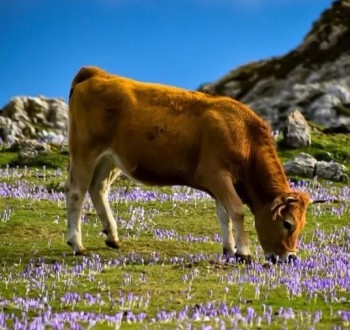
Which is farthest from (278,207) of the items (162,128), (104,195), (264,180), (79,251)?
(104,195)

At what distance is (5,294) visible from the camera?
1254 centimetres

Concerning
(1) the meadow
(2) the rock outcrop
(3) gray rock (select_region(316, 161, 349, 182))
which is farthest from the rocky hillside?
(1) the meadow

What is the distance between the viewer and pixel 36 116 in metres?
58.2

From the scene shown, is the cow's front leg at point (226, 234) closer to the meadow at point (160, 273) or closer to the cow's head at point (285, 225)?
the meadow at point (160, 273)

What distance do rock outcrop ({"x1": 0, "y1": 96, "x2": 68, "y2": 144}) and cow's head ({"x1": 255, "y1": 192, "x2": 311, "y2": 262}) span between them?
37.7m

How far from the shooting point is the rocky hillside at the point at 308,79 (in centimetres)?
7025

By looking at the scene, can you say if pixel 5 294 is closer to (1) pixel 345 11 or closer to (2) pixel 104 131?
(2) pixel 104 131

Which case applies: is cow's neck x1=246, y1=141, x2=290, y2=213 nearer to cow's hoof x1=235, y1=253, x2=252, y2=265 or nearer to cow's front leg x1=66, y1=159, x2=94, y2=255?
cow's hoof x1=235, y1=253, x2=252, y2=265

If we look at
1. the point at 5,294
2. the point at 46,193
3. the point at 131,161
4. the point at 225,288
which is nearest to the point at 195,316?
the point at 225,288

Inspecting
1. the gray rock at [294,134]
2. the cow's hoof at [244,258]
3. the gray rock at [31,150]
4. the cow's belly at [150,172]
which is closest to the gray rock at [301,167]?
the gray rock at [294,134]

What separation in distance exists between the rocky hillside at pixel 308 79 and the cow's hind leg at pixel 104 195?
158ft

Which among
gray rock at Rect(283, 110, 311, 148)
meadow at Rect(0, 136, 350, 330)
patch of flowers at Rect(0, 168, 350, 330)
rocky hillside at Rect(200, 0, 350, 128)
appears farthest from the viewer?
rocky hillside at Rect(200, 0, 350, 128)

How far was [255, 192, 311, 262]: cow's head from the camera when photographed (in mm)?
15523

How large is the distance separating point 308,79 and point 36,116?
35533mm
